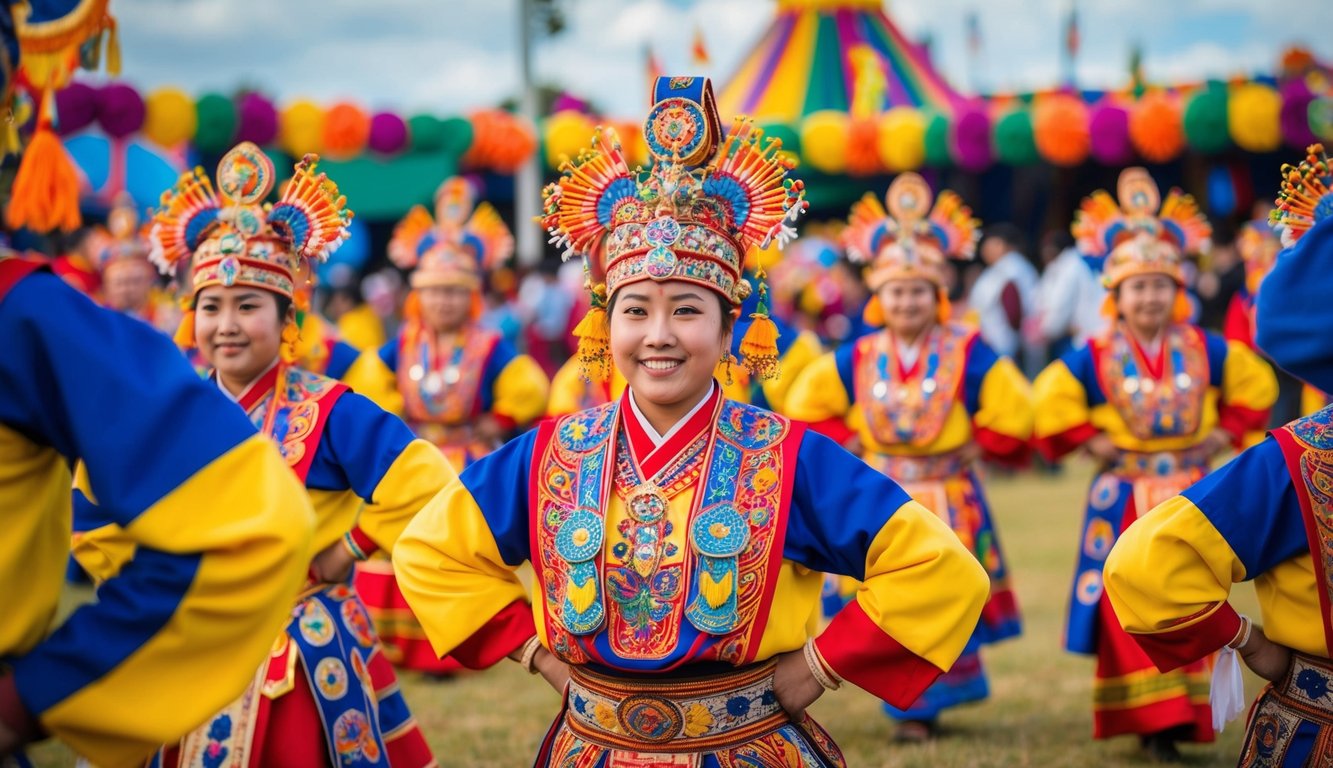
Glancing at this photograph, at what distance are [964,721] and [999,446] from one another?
1.19 m

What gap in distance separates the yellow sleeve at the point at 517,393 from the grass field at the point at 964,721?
4.23ft

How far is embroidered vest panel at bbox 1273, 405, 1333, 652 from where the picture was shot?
283cm

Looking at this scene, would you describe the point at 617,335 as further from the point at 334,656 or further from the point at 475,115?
the point at 475,115

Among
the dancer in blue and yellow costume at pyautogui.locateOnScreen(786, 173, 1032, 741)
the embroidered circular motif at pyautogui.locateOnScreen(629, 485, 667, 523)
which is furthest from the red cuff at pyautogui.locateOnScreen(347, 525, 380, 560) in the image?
the dancer in blue and yellow costume at pyautogui.locateOnScreen(786, 173, 1032, 741)

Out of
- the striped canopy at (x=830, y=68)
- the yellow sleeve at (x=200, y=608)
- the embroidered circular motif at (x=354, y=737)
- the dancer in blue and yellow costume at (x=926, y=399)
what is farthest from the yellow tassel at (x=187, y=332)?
the striped canopy at (x=830, y=68)

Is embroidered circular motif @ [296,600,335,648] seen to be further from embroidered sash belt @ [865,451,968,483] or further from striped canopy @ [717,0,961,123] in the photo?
striped canopy @ [717,0,961,123]

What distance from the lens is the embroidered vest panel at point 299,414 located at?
12.0ft

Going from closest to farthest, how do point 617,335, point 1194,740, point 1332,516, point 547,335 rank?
point 1332,516 < point 617,335 < point 1194,740 < point 547,335

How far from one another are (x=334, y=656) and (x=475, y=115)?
13883 mm

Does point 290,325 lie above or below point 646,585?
above

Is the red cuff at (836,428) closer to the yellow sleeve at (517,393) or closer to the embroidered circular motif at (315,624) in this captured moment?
the yellow sleeve at (517,393)

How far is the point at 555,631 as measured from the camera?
9.59ft

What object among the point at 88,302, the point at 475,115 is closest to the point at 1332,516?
the point at 88,302

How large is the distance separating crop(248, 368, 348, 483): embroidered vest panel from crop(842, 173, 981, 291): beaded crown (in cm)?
304
